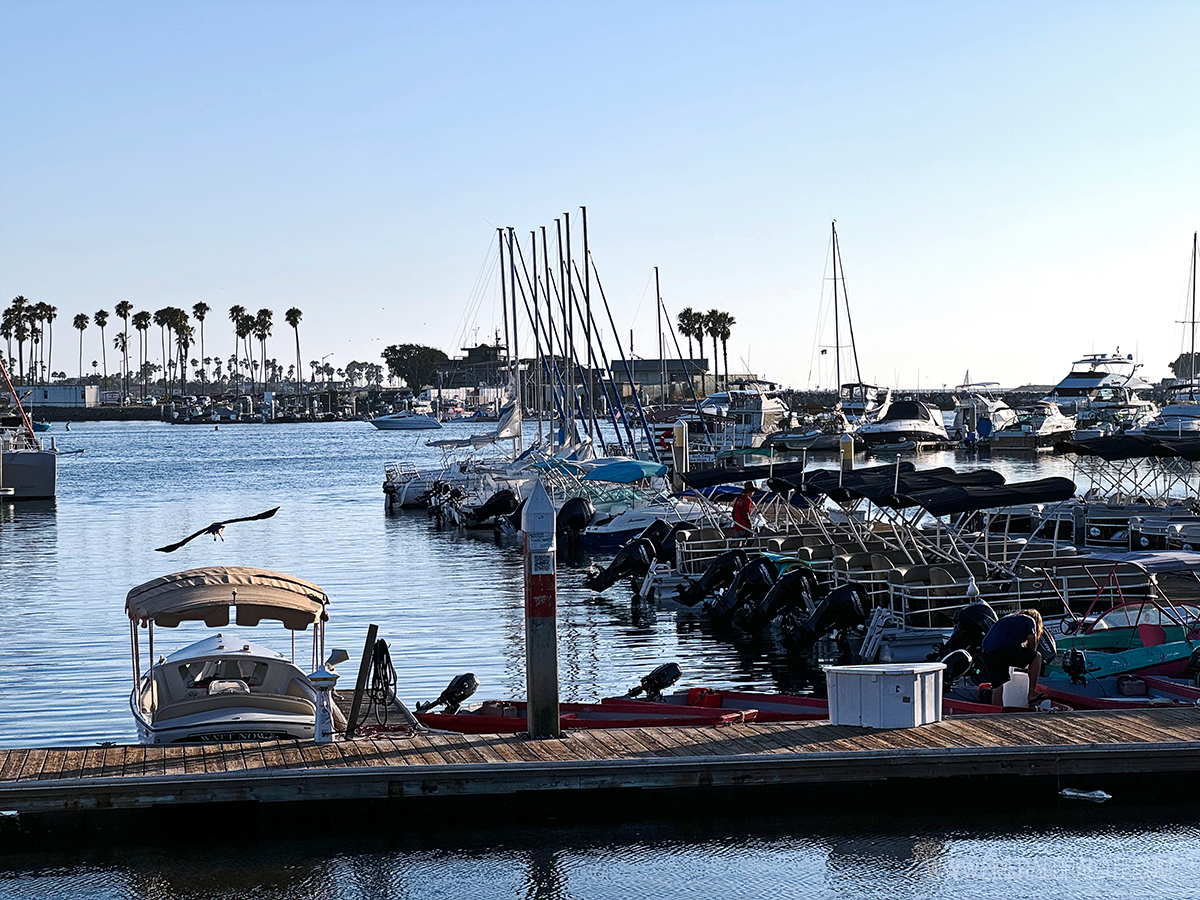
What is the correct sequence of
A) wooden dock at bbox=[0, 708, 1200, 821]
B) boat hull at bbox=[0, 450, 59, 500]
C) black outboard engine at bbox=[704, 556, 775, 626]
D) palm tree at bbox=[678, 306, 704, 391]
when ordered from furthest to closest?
1. palm tree at bbox=[678, 306, 704, 391]
2. boat hull at bbox=[0, 450, 59, 500]
3. black outboard engine at bbox=[704, 556, 775, 626]
4. wooden dock at bbox=[0, 708, 1200, 821]

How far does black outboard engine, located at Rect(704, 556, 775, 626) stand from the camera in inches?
1109

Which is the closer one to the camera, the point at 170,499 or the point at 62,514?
the point at 62,514

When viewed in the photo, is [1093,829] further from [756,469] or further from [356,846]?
[756,469]

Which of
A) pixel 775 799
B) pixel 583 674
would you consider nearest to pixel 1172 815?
pixel 775 799

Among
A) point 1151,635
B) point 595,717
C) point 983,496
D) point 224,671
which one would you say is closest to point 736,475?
point 983,496

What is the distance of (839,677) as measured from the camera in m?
15.2

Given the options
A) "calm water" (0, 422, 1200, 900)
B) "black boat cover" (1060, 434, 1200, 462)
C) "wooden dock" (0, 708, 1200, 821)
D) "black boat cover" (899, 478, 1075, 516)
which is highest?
"black boat cover" (1060, 434, 1200, 462)

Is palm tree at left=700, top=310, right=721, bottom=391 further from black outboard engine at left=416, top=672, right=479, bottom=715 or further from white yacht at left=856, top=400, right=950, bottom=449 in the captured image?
black outboard engine at left=416, top=672, right=479, bottom=715

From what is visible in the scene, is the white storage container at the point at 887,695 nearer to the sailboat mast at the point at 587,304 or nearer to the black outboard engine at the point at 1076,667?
the black outboard engine at the point at 1076,667

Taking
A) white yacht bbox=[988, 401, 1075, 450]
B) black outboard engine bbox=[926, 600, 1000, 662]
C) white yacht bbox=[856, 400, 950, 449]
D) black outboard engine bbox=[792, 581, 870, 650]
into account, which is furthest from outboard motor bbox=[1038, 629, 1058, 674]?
white yacht bbox=[856, 400, 950, 449]

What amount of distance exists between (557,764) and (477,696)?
9522 mm

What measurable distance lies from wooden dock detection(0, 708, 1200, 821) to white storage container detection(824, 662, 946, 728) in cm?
15

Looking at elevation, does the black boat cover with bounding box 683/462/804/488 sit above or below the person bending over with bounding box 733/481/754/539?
above

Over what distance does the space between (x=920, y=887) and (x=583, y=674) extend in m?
12.3
